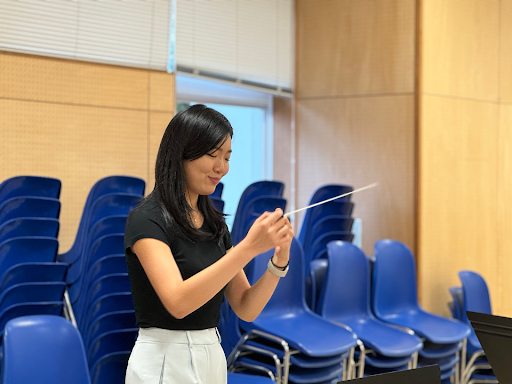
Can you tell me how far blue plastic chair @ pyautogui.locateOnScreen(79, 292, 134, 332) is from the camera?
303 centimetres

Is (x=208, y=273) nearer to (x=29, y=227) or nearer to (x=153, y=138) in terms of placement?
(x=29, y=227)

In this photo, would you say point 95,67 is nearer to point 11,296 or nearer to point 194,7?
point 194,7

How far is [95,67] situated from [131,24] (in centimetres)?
41

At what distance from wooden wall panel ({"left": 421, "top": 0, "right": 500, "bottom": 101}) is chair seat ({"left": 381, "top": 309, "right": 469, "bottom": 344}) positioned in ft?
5.89

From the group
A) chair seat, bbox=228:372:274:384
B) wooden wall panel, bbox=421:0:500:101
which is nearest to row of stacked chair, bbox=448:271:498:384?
wooden wall panel, bbox=421:0:500:101

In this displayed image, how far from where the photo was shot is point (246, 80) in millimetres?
5109

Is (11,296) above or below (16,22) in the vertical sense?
below

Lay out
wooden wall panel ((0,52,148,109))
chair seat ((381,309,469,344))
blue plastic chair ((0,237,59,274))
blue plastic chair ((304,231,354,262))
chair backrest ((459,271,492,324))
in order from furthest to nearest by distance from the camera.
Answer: chair backrest ((459,271,492,324)) < blue plastic chair ((304,231,354,262)) < chair seat ((381,309,469,344)) < wooden wall panel ((0,52,148,109)) < blue plastic chair ((0,237,59,274))

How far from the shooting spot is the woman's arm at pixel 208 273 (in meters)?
1.53

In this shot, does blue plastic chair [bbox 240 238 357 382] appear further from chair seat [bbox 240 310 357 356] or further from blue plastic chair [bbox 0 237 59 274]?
blue plastic chair [bbox 0 237 59 274]

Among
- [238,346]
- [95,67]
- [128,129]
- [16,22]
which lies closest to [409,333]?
[238,346]

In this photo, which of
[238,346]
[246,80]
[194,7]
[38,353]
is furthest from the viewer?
[246,80]

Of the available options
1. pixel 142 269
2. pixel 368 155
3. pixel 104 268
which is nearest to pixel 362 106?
pixel 368 155

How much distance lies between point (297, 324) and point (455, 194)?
7.25ft
